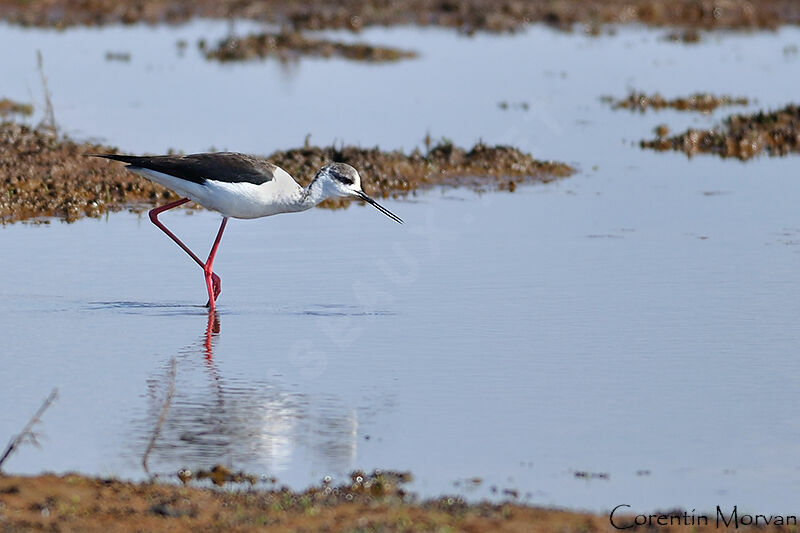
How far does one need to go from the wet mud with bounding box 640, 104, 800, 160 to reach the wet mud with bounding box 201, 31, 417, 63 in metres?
10.8

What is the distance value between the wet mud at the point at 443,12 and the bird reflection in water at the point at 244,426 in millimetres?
26499

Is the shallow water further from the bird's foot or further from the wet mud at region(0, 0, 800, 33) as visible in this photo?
the wet mud at region(0, 0, 800, 33)

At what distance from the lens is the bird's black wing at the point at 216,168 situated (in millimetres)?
11484

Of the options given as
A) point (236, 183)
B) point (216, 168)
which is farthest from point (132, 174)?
point (236, 183)

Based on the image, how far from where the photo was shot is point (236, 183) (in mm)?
11445

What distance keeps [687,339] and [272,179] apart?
3686mm

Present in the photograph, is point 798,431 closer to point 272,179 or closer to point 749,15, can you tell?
point 272,179

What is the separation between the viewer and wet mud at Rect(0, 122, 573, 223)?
15.0 metres

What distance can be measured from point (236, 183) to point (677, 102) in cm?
1412

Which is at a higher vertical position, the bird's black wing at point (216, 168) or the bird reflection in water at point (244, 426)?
the bird's black wing at point (216, 168)

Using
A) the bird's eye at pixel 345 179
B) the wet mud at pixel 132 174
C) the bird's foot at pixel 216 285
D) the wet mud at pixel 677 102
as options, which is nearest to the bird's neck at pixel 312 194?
the bird's eye at pixel 345 179

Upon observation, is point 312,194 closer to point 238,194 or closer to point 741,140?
point 238,194

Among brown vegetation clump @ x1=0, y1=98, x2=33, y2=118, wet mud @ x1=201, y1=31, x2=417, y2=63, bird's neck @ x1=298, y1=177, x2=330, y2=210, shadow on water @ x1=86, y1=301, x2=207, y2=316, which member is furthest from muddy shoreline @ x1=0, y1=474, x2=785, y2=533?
wet mud @ x1=201, y1=31, x2=417, y2=63

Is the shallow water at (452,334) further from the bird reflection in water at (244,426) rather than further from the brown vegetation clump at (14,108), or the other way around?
the brown vegetation clump at (14,108)
